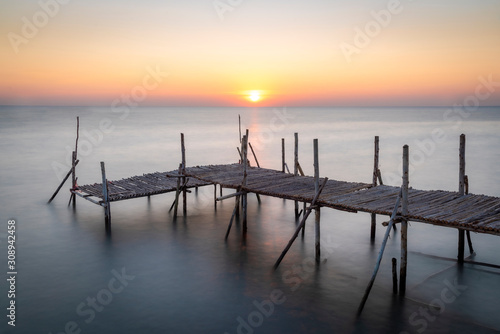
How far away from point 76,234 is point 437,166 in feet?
83.1

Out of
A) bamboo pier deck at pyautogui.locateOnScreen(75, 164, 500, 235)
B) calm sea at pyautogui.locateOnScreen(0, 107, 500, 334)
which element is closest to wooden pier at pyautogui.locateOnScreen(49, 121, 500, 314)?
bamboo pier deck at pyautogui.locateOnScreen(75, 164, 500, 235)

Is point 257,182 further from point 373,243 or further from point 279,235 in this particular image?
point 373,243

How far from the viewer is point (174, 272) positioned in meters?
11.4

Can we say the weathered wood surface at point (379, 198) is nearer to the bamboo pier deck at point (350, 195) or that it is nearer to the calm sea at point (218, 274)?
the bamboo pier deck at point (350, 195)

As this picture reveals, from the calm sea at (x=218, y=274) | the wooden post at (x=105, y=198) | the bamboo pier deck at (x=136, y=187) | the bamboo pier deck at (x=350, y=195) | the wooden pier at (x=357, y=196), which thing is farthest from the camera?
the bamboo pier deck at (x=136, y=187)

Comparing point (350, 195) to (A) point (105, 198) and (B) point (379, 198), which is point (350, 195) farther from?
(A) point (105, 198)

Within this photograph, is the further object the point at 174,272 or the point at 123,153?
the point at 123,153

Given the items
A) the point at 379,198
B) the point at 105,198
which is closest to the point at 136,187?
the point at 105,198

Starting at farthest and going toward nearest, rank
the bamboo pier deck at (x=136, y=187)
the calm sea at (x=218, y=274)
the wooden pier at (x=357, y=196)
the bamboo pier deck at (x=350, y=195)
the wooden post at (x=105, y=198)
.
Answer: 1. the bamboo pier deck at (x=136, y=187)
2. the wooden post at (x=105, y=198)
3. the wooden pier at (x=357, y=196)
4. the bamboo pier deck at (x=350, y=195)
5. the calm sea at (x=218, y=274)

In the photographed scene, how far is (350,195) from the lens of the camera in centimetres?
1168

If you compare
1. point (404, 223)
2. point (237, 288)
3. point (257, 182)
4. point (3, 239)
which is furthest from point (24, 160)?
point (404, 223)

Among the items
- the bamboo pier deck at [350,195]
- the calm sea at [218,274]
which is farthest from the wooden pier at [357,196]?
the calm sea at [218,274]

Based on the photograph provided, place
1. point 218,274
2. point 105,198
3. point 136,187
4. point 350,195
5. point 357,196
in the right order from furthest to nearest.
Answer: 1. point 136,187
2. point 105,198
3. point 350,195
4. point 357,196
5. point 218,274

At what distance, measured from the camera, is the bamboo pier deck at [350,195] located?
9.02 m
